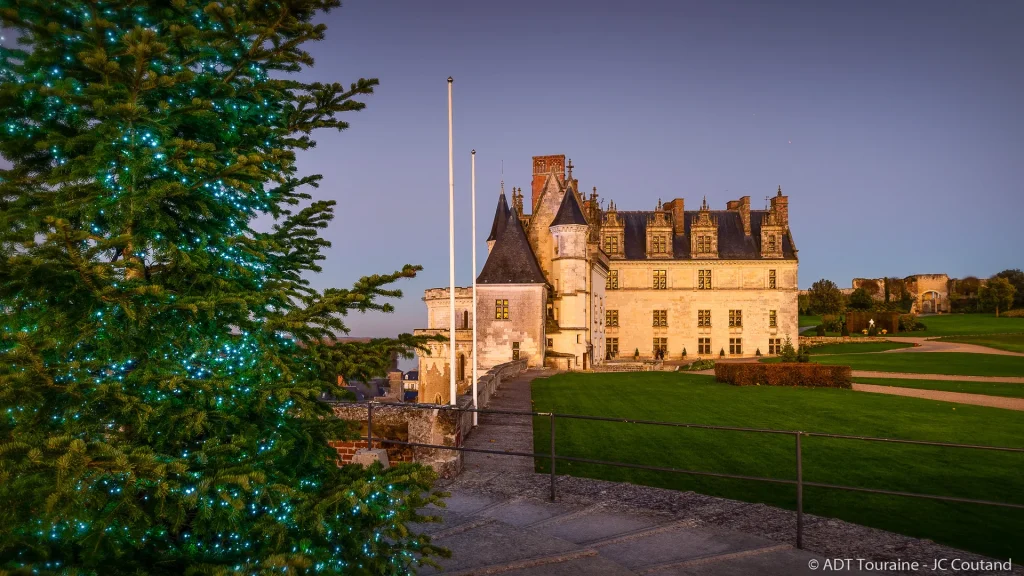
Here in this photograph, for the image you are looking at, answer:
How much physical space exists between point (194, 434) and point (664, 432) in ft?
39.6

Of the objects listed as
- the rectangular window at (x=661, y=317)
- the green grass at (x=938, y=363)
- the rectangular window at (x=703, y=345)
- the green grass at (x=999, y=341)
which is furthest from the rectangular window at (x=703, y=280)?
the green grass at (x=999, y=341)

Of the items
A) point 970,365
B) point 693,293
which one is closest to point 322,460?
point 970,365

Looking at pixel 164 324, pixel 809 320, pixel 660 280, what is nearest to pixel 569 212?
pixel 660 280

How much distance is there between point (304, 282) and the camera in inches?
168

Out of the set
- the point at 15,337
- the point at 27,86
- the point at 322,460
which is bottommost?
the point at 322,460

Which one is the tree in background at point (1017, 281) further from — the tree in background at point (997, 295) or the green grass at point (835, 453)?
the green grass at point (835, 453)

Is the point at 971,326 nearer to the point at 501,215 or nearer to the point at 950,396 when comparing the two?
the point at 950,396

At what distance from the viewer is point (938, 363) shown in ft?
108

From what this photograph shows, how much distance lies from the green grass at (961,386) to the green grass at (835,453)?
441cm

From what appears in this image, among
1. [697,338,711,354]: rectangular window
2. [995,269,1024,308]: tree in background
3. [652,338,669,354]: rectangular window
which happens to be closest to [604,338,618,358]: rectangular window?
[652,338,669,354]: rectangular window

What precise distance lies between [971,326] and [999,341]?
2336 centimetres

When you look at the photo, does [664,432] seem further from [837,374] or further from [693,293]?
[693,293]

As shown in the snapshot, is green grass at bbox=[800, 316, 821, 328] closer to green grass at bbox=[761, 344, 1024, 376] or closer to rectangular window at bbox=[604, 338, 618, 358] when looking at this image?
rectangular window at bbox=[604, 338, 618, 358]

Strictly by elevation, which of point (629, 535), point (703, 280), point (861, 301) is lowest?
point (629, 535)
